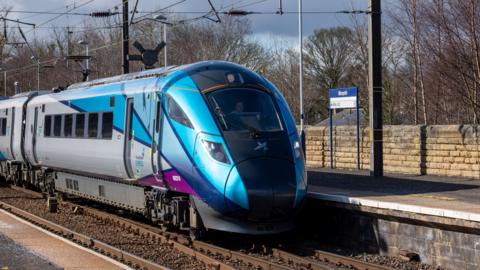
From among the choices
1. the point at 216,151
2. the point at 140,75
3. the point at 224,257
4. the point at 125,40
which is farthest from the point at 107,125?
the point at 125,40

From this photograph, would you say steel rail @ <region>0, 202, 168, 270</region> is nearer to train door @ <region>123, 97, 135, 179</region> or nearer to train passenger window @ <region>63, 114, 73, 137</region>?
train door @ <region>123, 97, 135, 179</region>

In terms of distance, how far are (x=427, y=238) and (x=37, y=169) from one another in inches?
557

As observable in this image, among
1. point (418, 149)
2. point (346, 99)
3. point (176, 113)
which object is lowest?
point (418, 149)

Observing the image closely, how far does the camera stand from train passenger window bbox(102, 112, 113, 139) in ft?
47.9

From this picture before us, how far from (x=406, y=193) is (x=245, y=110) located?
4.24 m

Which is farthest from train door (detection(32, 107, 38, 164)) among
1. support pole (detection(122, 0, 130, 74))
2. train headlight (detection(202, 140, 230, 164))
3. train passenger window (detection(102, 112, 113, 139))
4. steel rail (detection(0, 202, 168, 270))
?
train headlight (detection(202, 140, 230, 164))

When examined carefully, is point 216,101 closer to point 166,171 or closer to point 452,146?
point 166,171

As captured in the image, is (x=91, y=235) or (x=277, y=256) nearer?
(x=277, y=256)

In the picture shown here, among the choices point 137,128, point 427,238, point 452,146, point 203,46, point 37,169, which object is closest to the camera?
point 427,238

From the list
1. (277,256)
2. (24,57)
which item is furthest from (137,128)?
(24,57)

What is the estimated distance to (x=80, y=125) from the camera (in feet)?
53.8

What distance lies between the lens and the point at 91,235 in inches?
554

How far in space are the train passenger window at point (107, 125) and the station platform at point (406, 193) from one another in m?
4.32

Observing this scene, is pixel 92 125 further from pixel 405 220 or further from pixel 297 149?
pixel 405 220
